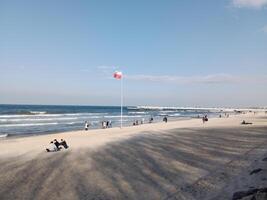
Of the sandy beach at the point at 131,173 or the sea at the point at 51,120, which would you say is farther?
the sea at the point at 51,120

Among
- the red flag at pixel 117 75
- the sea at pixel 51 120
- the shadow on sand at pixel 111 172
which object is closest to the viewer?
the shadow on sand at pixel 111 172

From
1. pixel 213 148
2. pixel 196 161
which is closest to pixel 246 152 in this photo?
pixel 213 148

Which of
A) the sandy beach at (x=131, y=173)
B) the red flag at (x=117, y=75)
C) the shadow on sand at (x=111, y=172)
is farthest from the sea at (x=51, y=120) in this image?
the shadow on sand at (x=111, y=172)

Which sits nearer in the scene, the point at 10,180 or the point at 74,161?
the point at 10,180

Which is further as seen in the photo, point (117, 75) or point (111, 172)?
point (117, 75)

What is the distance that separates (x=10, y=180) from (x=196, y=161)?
28.5 feet

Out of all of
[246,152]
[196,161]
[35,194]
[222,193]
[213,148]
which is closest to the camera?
[222,193]

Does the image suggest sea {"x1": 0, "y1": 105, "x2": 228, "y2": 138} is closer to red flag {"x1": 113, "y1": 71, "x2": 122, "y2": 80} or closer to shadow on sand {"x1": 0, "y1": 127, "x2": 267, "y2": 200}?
red flag {"x1": 113, "y1": 71, "x2": 122, "y2": 80}

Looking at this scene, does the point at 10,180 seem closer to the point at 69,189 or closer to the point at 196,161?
the point at 69,189

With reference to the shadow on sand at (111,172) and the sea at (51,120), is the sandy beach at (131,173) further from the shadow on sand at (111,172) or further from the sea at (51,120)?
the sea at (51,120)

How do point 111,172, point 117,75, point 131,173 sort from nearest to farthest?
point 131,173, point 111,172, point 117,75

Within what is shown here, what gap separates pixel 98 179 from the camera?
13.1 metres

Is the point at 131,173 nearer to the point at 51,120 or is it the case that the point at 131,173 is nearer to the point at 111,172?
the point at 111,172

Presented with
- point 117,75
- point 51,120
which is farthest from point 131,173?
point 51,120
